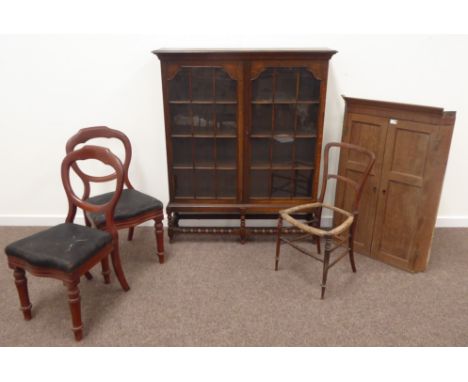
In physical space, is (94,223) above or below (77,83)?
below

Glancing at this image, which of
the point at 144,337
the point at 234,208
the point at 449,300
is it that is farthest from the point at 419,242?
the point at 144,337

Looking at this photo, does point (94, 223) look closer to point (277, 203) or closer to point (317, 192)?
point (277, 203)

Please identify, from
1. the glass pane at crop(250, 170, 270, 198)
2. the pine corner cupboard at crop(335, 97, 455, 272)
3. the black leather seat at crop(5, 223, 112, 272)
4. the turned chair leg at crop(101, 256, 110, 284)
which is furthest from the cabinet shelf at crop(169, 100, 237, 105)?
the turned chair leg at crop(101, 256, 110, 284)

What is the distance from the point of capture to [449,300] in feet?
7.86

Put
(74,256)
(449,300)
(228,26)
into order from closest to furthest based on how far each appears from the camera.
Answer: (74,256), (449,300), (228,26)

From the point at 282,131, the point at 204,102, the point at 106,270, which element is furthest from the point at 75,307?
the point at 282,131

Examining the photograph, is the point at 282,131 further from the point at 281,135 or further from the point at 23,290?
the point at 23,290

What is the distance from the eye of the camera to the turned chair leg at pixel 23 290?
2100mm

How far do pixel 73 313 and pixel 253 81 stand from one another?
1.88 meters

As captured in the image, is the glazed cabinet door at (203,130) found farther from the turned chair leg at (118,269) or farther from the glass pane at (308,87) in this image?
the turned chair leg at (118,269)

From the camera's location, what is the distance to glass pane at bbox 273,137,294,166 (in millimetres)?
2900

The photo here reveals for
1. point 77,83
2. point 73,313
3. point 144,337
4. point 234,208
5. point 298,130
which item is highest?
point 77,83

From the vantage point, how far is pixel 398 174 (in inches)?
102

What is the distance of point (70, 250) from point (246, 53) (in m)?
1.68
